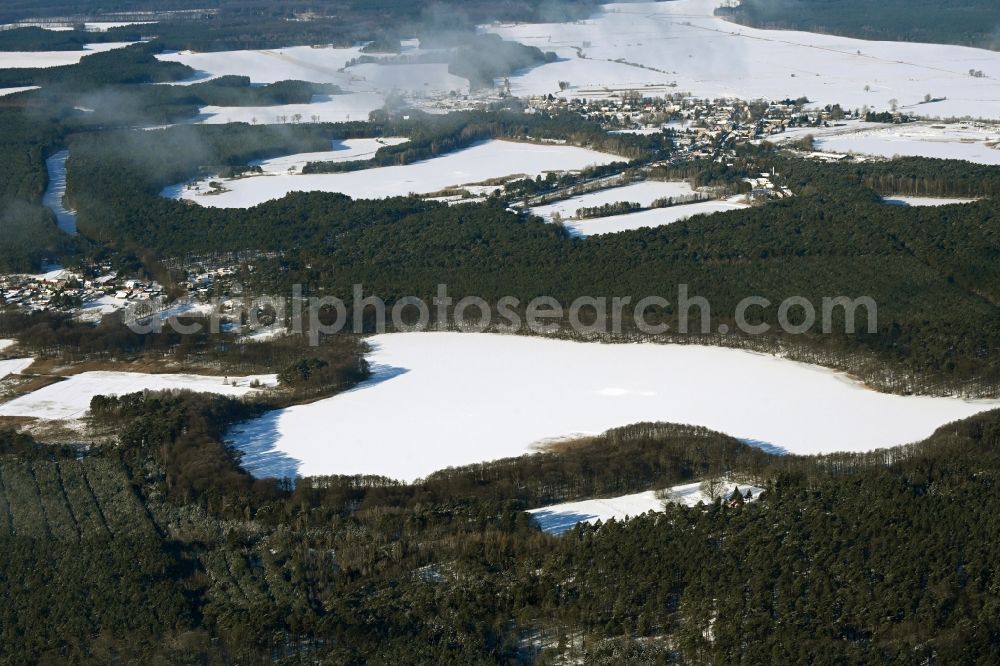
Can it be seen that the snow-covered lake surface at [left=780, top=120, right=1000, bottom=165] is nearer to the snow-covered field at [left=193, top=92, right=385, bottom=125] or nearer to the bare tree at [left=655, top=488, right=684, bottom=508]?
the snow-covered field at [left=193, top=92, right=385, bottom=125]

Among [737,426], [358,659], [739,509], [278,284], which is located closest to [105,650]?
[358,659]

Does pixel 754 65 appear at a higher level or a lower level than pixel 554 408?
higher

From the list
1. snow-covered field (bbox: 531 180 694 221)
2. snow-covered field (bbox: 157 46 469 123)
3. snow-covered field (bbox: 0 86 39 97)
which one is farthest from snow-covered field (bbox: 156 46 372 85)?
snow-covered field (bbox: 531 180 694 221)

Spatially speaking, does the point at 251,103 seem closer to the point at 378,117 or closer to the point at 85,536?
the point at 378,117

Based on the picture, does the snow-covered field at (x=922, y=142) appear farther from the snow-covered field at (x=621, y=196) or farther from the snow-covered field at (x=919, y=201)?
the snow-covered field at (x=621, y=196)

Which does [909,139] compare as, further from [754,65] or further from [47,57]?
[47,57]

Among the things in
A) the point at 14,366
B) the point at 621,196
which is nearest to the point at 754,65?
the point at 621,196
